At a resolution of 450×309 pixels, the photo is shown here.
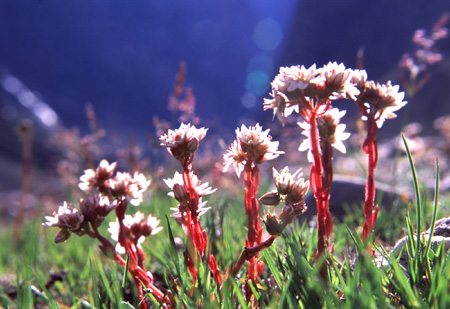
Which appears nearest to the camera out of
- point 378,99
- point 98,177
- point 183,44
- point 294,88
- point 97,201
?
point 294,88

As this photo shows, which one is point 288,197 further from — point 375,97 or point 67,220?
point 67,220

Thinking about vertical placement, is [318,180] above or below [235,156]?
below

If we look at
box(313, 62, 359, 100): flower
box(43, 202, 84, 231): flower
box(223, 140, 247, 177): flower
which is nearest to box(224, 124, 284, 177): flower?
box(223, 140, 247, 177): flower

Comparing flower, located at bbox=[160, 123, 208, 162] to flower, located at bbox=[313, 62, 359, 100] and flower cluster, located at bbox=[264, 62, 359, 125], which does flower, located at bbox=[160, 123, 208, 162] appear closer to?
flower cluster, located at bbox=[264, 62, 359, 125]

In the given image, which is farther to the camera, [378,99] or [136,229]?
[136,229]

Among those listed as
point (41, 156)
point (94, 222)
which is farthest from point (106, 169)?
point (41, 156)

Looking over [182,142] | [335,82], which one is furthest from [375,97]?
[182,142]

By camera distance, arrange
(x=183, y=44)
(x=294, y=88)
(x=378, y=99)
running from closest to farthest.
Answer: (x=294, y=88), (x=378, y=99), (x=183, y=44)

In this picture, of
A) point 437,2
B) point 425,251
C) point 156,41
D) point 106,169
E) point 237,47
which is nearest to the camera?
point 425,251

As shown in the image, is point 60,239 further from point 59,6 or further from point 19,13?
point 19,13
